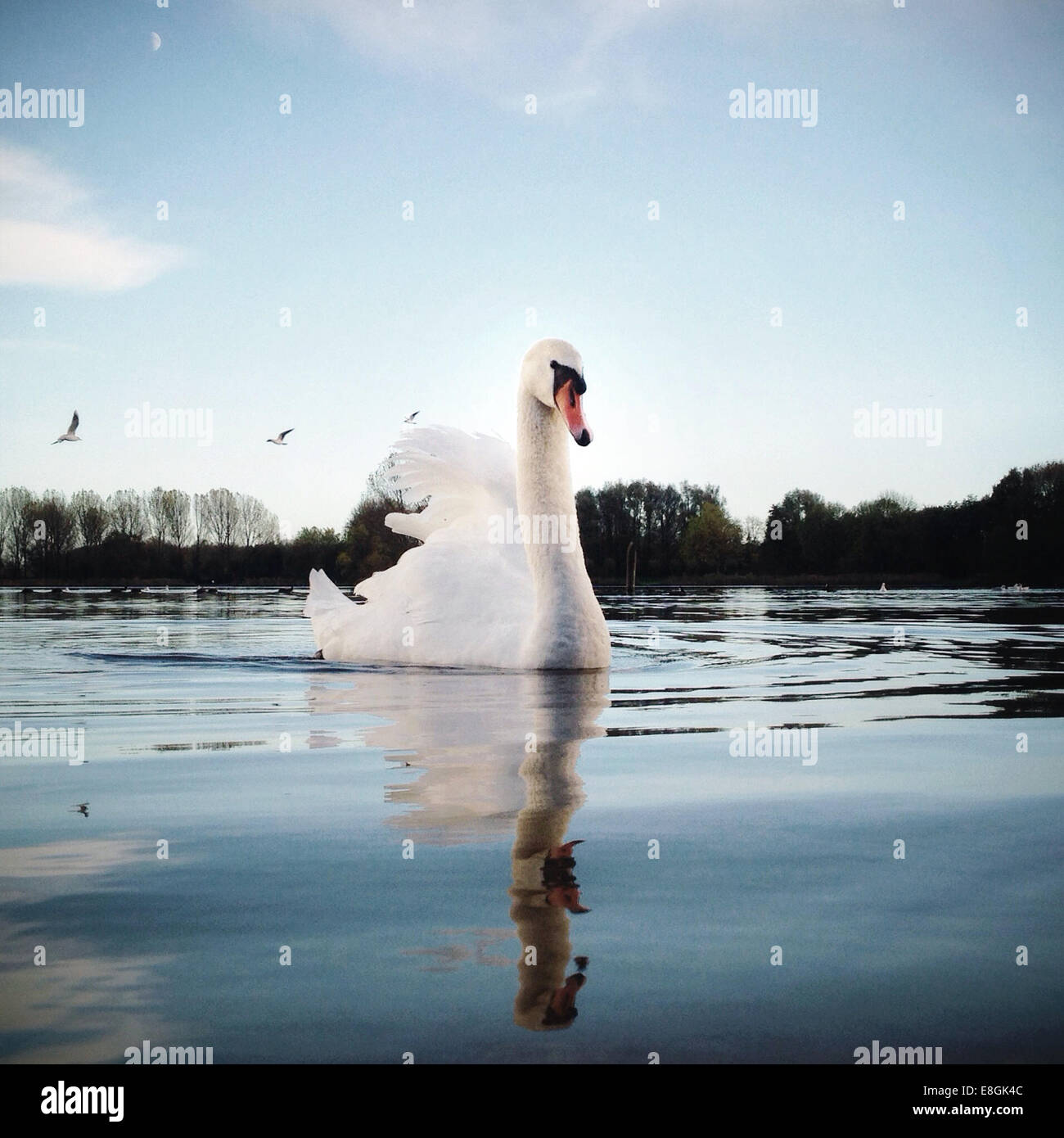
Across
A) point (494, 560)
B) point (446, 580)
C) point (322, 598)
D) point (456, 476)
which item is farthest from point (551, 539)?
point (322, 598)

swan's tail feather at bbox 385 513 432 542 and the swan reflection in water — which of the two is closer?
the swan reflection in water

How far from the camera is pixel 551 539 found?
11477mm

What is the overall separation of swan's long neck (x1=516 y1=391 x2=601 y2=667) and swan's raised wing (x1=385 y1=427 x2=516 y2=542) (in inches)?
38.7

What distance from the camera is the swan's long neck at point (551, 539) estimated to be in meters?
10.8

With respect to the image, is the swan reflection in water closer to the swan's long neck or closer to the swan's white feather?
the swan's long neck

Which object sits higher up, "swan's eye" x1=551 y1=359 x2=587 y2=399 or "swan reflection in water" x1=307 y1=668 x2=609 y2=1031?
"swan's eye" x1=551 y1=359 x2=587 y2=399

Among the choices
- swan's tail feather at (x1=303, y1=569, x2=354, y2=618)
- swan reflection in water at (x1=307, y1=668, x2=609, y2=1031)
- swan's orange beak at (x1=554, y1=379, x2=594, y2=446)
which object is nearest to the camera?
swan reflection in water at (x1=307, y1=668, x2=609, y2=1031)

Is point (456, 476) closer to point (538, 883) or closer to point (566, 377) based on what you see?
point (566, 377)

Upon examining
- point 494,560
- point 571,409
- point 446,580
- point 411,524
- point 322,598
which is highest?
point 571,409

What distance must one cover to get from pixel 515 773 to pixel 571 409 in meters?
5.88

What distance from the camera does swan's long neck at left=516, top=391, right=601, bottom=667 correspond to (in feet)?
35.3

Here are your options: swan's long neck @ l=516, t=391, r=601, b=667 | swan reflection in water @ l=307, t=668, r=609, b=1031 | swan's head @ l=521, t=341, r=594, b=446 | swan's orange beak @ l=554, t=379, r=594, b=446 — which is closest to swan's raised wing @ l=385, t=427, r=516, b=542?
swan's long neck @ l=516, t=391, r=601, b=667

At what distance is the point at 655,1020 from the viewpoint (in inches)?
105

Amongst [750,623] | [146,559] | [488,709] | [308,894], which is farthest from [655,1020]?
[146,559]
